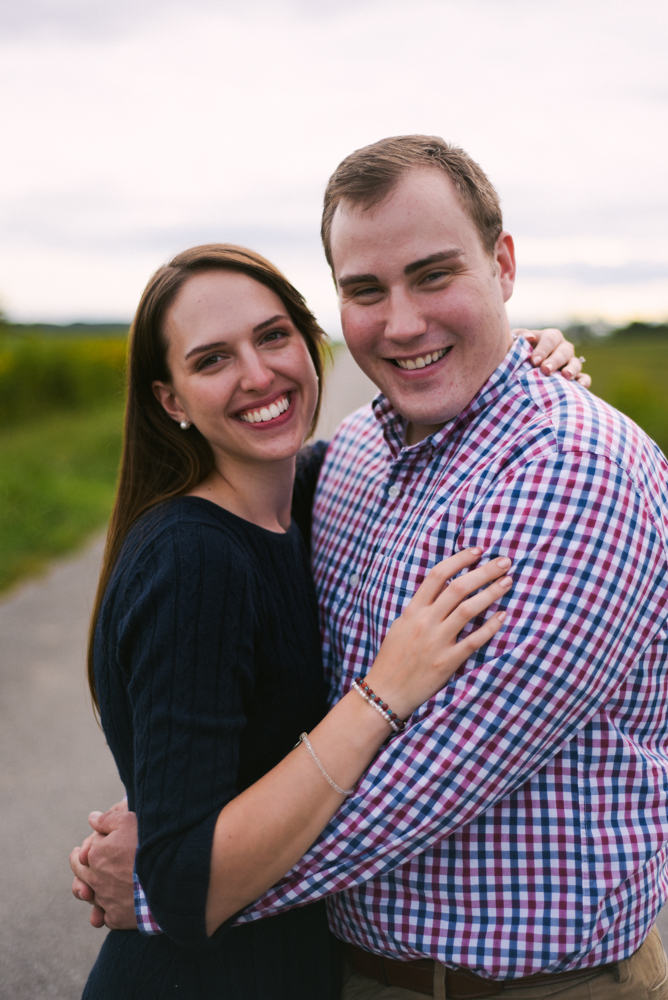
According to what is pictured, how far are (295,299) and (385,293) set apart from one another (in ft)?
1.05

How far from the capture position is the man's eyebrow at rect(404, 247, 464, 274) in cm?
212

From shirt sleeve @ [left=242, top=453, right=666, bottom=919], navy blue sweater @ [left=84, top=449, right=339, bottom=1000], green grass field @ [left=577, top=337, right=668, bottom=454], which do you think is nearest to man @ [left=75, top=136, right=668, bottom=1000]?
shirt sleeve @ [left=242, top=453, right=666, bottom=919]

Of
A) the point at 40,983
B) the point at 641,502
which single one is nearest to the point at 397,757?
the point at 641,502

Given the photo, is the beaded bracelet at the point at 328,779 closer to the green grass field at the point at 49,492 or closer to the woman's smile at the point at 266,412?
the woman's smile at the point at 266,412

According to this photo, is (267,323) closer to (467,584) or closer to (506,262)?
(506,262)

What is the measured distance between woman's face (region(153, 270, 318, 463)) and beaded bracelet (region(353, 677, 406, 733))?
789 mm

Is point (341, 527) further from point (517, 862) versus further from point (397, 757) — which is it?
point (517, 862)

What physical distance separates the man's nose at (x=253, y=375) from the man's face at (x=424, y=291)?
0.30 meters

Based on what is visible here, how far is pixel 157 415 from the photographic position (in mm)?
2428

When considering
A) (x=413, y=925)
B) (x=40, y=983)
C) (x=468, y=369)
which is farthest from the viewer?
(x=40, y=983)

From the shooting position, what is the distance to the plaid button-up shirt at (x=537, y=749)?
1.64 m

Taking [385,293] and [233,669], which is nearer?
[233,669]

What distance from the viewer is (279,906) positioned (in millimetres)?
1795

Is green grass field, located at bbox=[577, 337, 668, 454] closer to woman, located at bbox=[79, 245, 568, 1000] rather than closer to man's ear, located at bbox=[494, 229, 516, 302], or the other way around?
man's ear, located at bbox=[494, 229, 516, 302]
